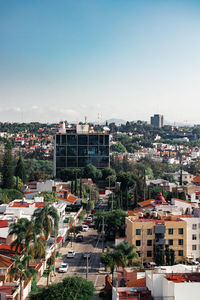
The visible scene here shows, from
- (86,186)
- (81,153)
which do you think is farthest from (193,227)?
(81,153)

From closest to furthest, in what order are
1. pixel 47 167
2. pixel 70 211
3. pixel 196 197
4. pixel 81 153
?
pixel 70 211 → pixel 196 197 → pixel 81 153 → pixel 47 167

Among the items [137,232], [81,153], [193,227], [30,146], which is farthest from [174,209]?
[30,146]

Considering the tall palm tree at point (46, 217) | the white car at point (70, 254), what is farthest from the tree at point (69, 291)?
the white car at point (70, 254)

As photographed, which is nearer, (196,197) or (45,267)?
(45,267)

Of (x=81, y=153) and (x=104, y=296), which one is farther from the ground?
(x=81, y=153)

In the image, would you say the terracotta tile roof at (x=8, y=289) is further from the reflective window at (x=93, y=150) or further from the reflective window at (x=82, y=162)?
the reflective window at (x=93, y=150)

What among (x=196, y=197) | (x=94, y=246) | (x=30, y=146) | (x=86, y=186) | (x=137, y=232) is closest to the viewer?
(x=137, y=232)

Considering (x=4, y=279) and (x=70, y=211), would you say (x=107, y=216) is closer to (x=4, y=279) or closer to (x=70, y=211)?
(x=70, y=211)

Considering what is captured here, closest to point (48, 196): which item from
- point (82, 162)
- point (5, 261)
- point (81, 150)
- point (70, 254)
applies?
point (70, 254)
